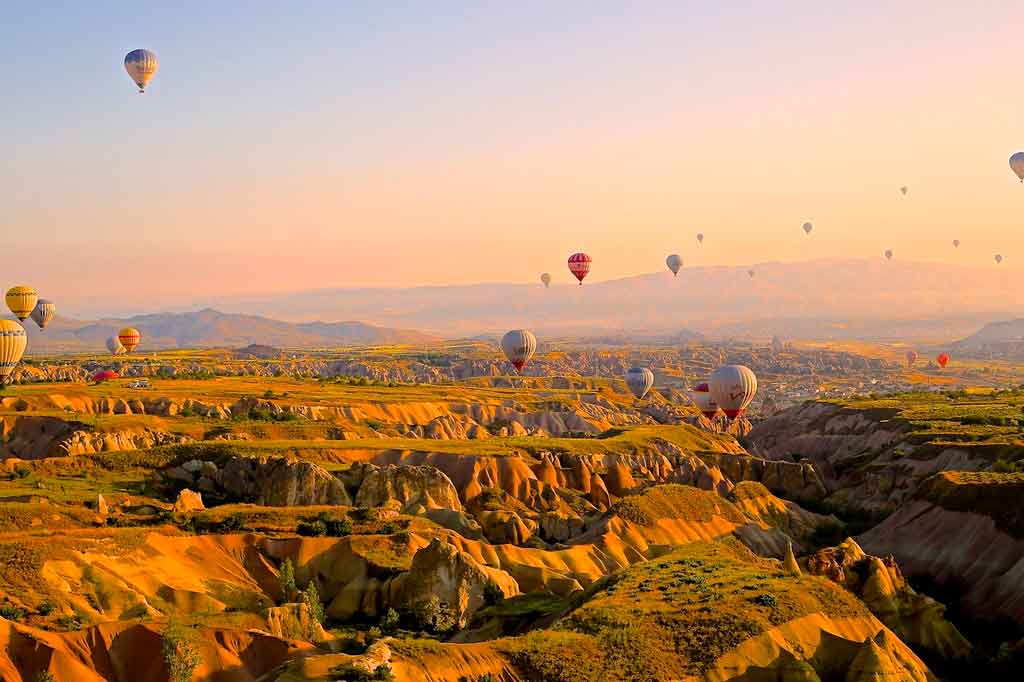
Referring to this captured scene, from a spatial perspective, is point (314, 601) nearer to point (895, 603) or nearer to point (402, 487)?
point (402, 487)

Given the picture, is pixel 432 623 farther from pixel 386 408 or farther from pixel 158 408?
pixel 386 408

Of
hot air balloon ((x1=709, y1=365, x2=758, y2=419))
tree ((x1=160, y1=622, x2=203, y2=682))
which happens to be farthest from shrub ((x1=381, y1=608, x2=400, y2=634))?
hot air balloon ((x1=709, y1=365, x2=758, y2=419))

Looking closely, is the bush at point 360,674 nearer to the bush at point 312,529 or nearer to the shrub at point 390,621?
the shrub at point 390,621

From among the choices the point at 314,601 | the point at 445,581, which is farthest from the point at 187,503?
the point at 445,581

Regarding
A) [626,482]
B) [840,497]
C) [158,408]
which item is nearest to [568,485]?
[626,482]

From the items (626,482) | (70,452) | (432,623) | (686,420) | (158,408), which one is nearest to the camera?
(432,623)

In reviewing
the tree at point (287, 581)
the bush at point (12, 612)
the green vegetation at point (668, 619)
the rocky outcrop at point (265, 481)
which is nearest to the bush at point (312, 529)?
the tree at point (287, 581)
